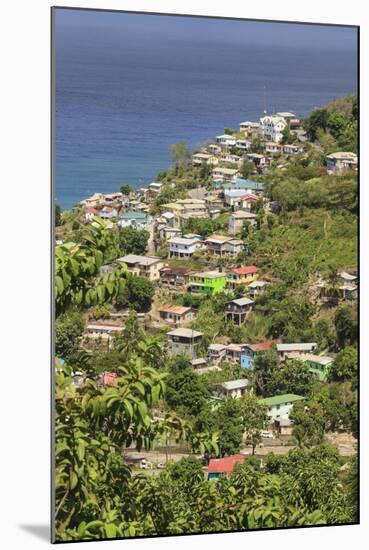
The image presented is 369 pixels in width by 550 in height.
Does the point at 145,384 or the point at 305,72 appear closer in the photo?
the point at 145,384

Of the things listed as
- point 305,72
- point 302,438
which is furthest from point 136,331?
point 305,72

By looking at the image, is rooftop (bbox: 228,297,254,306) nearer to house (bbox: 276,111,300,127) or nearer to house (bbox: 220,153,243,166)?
house (bbox: 220,153,243,166)

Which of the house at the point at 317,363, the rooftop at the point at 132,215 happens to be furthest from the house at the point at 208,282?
the house at the point at 317,363

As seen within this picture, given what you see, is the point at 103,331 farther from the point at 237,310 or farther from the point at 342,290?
the point at 342,290

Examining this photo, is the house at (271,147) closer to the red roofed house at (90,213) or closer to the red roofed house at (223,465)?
the red roofed house at (90,213)

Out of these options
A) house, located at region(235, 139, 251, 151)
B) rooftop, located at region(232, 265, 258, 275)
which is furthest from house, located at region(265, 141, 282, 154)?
rooftop, located at region(232, 265, 258, 275)

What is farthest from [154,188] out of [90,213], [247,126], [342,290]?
[342,290]

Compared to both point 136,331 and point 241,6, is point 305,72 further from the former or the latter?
point 136,331
